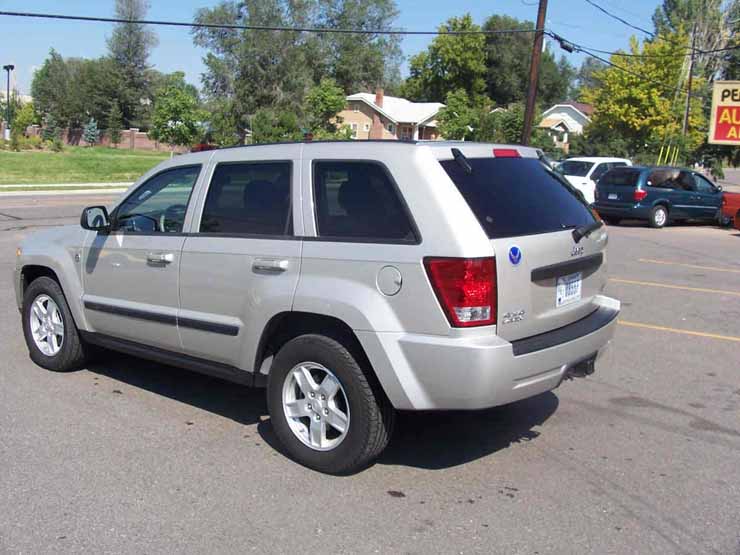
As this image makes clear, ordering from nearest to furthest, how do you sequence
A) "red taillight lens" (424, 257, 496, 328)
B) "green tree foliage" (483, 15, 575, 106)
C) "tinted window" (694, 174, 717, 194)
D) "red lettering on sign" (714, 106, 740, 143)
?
"red taillight lens" (424, 257, 496, 328), "tinted window" (694, 174, 717, 194), "red lettering on sign" (714, 106, 740, 143), "green tree foliage" (483, 15, 575, 106)

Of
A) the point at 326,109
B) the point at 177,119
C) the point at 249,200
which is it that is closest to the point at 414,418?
the point at 249,200

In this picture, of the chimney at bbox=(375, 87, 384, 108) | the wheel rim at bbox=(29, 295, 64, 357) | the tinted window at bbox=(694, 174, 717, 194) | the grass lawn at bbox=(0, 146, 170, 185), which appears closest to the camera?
the wheel rim at bbox=(29, 295, 64, 357)

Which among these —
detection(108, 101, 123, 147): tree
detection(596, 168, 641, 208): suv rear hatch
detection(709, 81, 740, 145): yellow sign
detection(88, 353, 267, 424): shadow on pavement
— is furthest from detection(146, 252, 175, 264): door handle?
detection(108, 101, 123, 147): tree

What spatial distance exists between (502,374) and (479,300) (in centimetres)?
40

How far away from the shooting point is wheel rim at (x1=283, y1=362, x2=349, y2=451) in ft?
14.6

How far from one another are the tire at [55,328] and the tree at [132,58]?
80.4 metres

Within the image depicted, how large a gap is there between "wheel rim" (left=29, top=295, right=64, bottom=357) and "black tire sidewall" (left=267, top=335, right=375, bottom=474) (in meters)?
2.40

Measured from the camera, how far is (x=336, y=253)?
4379 millimetres

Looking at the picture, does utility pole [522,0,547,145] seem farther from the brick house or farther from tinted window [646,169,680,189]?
the brick house

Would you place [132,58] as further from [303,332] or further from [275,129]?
[303,332]

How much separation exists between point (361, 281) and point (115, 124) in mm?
75246

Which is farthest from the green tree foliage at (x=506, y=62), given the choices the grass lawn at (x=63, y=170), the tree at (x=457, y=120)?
the grass lawn at (x=63, y=170)

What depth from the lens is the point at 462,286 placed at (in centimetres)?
399

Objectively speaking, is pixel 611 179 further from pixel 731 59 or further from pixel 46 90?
pixel 46 90
